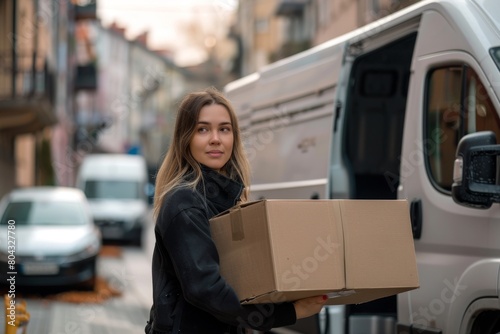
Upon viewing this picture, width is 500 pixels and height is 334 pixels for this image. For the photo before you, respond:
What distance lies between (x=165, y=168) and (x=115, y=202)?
27.6 meters

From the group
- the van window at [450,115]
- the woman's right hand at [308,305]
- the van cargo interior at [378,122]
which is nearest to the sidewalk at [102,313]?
the van cargo interior at [378,122]

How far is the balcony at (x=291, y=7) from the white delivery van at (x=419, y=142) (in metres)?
34.0

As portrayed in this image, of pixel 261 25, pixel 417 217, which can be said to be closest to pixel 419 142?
pixel 417 217

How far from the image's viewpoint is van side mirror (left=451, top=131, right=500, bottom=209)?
197 inches

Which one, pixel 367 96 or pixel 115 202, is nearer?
pixel 367 96

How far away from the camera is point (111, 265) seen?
2411 centimetres

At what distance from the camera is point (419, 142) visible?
6.40 m

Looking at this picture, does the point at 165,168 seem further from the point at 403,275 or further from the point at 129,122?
the point at 129,122

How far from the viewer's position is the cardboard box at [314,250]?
3805 mm

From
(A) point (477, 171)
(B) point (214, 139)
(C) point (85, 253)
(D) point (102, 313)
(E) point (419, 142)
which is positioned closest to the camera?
(B) point (214, 139)

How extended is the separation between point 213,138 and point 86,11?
5198 cm

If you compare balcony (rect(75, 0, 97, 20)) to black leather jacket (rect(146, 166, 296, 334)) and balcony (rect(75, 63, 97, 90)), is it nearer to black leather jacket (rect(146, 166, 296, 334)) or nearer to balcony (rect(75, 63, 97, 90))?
balcony (rect(75, 63, 97, 90))

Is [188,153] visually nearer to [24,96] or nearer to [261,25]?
[24,96]

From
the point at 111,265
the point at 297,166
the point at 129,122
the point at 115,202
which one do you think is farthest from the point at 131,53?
the point at 297,166
